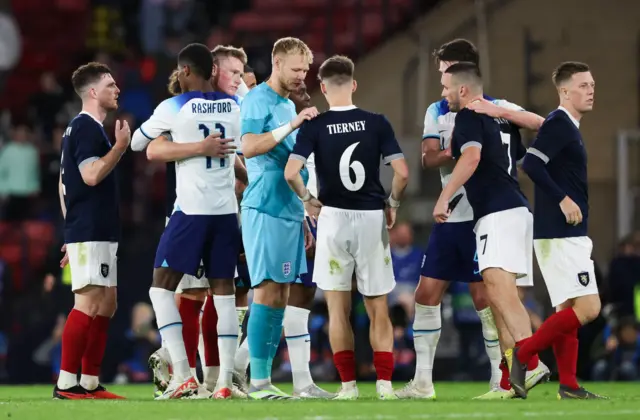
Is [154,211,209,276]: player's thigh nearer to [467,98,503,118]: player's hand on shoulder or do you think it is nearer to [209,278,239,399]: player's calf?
[209,278,239,399]: player's calf

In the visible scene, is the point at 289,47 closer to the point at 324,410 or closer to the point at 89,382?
the point at 324,410

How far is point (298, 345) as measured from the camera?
991cm

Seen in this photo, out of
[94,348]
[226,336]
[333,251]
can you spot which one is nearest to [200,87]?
[333,251]

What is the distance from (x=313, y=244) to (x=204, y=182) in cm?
111

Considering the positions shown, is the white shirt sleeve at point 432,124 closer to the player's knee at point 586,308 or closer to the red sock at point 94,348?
the player's knee at point 586,308

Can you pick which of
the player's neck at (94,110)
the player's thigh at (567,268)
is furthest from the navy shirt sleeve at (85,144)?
the player's thigh at (567,268)

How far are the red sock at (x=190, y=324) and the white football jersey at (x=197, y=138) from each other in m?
1.04

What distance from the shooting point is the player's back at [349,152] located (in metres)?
9.45

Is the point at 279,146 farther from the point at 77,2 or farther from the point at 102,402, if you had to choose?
the point at 77,2

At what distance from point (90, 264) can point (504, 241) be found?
284 centimetres

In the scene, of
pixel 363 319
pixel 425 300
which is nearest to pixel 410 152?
pixel 363 319

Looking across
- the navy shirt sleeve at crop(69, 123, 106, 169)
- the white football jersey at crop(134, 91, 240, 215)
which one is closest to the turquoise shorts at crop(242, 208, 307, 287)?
the white football jersey at crop(134, 91, 240, 215)

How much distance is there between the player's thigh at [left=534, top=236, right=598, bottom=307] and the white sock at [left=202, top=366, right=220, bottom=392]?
8.03 ft

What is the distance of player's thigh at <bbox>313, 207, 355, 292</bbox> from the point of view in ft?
31.1
